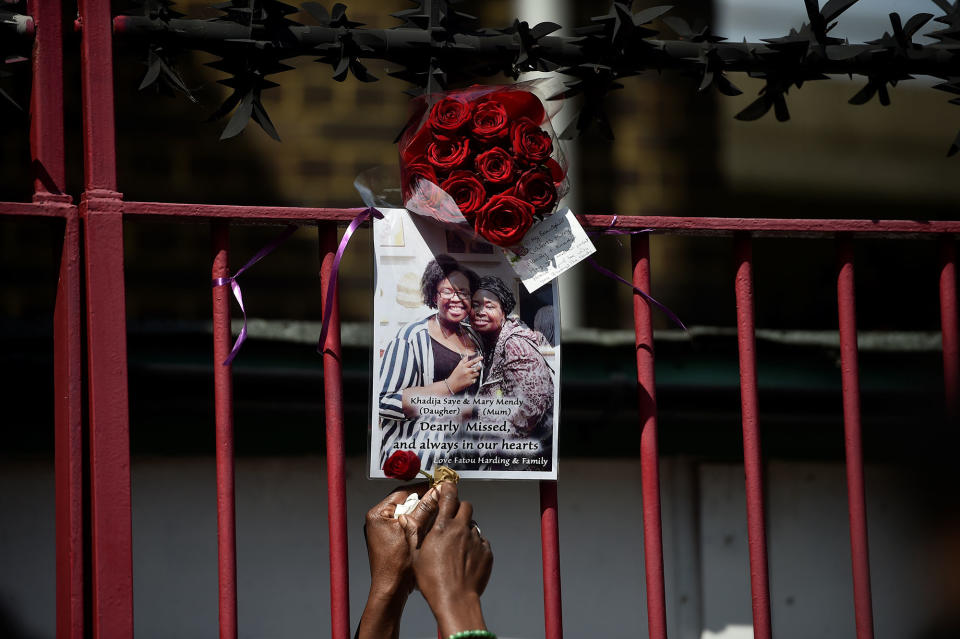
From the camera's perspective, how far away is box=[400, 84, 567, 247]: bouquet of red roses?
1896 millimetres

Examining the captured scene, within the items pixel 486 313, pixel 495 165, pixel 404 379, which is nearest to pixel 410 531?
pixel 404 379

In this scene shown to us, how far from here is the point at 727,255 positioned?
141 inches

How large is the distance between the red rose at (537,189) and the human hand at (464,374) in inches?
12.1

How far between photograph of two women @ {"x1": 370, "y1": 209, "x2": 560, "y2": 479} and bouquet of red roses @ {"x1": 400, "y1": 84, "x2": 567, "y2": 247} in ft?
0.19

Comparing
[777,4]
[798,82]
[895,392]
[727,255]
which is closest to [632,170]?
[727,255]

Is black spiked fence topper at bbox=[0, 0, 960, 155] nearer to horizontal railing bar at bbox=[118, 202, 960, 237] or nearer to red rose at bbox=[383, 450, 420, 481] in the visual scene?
horizontal railing bar at bbox=[118, 202, 960, 237]

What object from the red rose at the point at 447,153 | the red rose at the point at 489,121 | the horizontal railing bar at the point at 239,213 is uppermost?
the red rose at the point at 489,121

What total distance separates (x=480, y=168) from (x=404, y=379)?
0.42m

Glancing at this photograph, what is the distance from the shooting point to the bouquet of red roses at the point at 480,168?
1896 millimetres

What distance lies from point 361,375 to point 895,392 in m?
1.54

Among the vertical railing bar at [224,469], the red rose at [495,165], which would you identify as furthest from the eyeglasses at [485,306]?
the vertical railing bar at [224,469]

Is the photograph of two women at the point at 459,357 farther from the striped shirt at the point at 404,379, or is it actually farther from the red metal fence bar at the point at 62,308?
the red metal fence bar at the point at 62,308

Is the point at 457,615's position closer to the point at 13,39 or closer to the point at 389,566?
the point at 389,566

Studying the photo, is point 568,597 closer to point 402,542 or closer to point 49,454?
point 402,542
